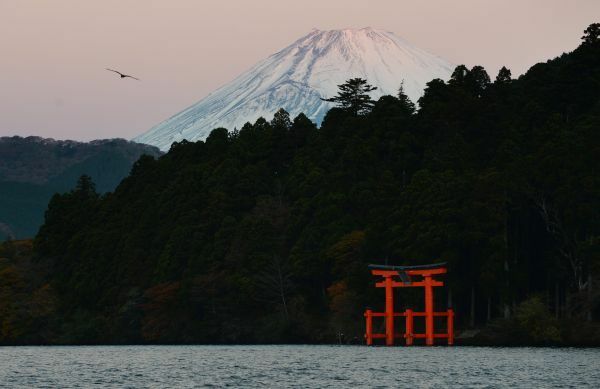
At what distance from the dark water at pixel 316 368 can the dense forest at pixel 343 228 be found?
27.9ft

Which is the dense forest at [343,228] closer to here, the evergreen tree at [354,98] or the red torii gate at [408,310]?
the evergreen tree at [354,98]

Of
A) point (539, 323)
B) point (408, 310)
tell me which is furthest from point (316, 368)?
point (408, 310)

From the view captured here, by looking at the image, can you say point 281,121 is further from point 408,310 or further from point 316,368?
point 316,368

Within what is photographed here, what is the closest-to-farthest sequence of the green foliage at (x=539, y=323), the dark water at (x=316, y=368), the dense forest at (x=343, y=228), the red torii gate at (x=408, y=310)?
the dark water at (x=316, y=368) < the green foliage at (x=539, y=323) < the dense forest at (x=343, y=228) < the red torii gate at (x=408, y=310)

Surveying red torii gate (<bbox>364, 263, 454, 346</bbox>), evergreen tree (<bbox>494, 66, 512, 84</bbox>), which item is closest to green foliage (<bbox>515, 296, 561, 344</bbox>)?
red torii gate (<bbox>364, 263, 454, 346</bbox>)

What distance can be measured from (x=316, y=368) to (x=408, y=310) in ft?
80.3

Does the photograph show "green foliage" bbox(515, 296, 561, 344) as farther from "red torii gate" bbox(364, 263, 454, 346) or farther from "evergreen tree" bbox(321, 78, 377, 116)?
"evergreen tree" bbox(321, 78, 377, 116)

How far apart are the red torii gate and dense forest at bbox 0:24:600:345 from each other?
5.82ft

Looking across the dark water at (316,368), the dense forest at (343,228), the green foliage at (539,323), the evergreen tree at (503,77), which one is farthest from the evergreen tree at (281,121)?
the green foliage at (539,323)

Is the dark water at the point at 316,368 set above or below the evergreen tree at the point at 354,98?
below

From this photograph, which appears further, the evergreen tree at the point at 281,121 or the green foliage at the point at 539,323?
the evergreen tree at the point at 281,121

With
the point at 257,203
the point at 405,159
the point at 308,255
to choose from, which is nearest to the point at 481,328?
the point at 308,255

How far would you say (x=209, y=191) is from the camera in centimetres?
10331

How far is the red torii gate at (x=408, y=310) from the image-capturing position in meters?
76.3
